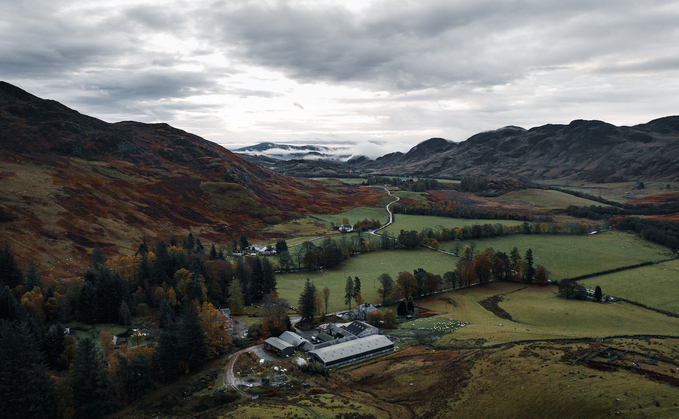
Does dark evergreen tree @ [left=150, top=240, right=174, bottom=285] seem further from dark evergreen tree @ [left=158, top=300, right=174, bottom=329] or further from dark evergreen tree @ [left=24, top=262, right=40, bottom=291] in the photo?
dark evergreen tree @ [left=24, top=262, right=40, bottom=291]

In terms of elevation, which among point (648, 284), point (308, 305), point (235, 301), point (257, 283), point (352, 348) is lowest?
point (352, 348)

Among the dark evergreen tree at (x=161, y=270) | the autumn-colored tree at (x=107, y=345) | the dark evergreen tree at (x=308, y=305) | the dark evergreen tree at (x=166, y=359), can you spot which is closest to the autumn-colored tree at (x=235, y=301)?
the dark evergreen tree at (x=308, y=305)

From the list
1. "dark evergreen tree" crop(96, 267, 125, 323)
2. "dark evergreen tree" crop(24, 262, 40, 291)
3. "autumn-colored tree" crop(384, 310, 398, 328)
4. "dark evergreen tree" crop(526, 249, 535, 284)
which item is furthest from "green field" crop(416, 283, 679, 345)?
"dark evergreen tree" crop(24, 262, 40, 291)

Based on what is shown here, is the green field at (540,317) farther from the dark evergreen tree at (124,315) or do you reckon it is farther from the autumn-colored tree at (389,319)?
the dark evergreen tree at (124,315)

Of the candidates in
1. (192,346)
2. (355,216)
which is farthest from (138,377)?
(355,216)

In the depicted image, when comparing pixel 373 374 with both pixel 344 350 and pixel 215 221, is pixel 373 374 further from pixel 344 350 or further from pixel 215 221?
pixel 215 221

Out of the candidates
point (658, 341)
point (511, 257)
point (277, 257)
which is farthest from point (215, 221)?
point (658, 341)

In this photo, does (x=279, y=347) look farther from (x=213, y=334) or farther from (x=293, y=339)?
(x=213, y=334)
